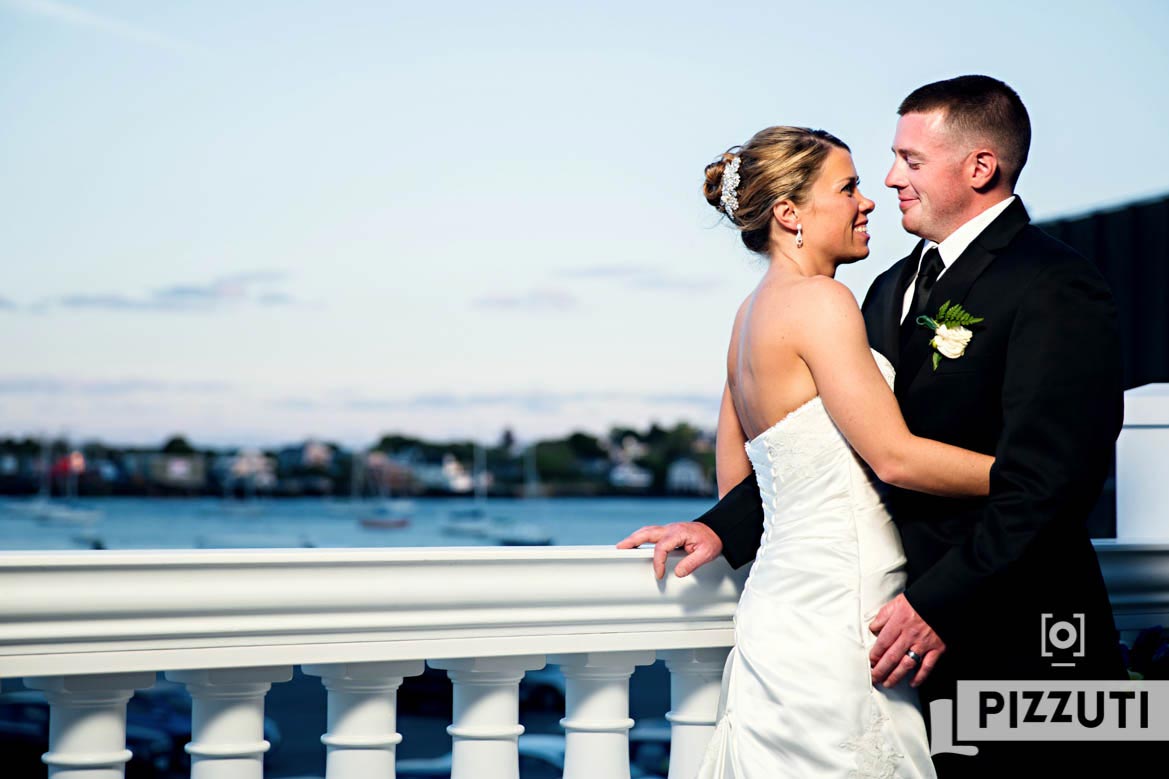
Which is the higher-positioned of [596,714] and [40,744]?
[596,714]

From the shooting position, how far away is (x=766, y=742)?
1917 millimetres

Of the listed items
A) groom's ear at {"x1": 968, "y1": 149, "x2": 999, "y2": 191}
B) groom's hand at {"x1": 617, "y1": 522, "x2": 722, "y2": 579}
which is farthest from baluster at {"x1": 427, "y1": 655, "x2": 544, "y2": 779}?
groom's ear at {"x1": 968, "y1": 149, "x2": 999, "y2": 191}

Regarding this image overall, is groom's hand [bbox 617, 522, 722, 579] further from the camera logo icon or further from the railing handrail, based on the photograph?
the camera logo icon

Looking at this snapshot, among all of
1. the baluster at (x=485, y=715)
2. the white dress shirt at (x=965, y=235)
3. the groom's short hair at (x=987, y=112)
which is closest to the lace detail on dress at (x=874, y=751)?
the baluster at (x=485, y=715)

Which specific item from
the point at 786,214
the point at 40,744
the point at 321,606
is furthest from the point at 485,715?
the point at 40,744

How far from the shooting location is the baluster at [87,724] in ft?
5.22

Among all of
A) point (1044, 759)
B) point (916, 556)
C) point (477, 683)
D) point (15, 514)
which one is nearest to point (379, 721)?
point (477, 683)

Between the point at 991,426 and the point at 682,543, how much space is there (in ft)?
1.79

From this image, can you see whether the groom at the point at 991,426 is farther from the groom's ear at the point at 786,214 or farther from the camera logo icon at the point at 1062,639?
the groom's ear at the point at 786,214

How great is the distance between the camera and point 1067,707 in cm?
201

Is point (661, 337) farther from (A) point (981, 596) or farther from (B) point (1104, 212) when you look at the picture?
(A) point (981, 596)

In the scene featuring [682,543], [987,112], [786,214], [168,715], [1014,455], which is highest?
[987,112]

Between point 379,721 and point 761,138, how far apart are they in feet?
4.23

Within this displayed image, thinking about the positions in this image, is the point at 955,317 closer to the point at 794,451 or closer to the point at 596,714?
the point at 794,451
